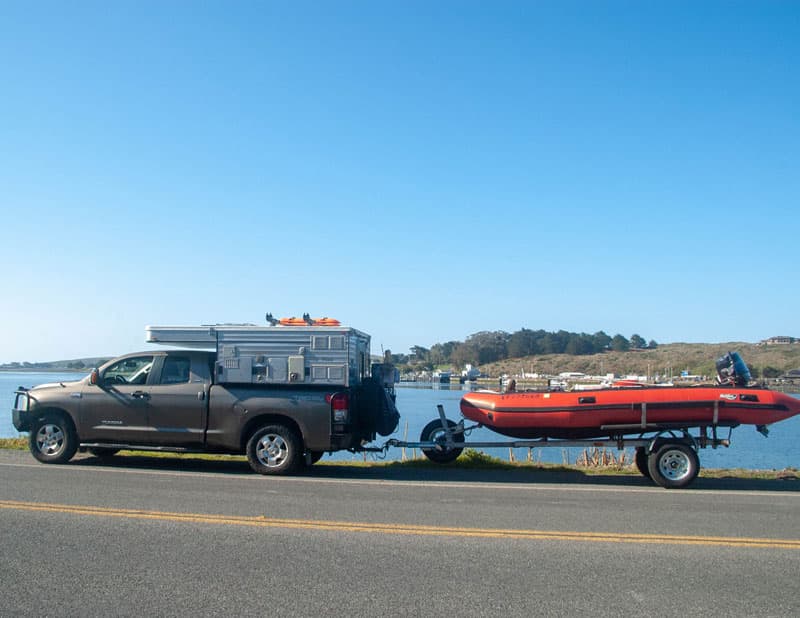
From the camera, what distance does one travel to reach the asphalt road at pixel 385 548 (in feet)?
18.1

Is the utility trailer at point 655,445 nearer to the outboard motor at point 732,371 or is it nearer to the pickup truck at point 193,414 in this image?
the outboard motor at point 732,371

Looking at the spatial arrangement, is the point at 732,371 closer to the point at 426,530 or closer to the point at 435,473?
the point at 435,473

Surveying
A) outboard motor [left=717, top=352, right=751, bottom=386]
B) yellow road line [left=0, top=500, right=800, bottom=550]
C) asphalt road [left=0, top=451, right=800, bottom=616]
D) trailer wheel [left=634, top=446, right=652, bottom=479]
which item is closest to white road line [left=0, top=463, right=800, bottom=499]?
asphalt road [left=0, top=451, right=800, bottom=616]

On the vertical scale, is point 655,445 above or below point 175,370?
below

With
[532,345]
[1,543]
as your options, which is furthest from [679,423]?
[532,345]

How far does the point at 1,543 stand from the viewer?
6.96 meters

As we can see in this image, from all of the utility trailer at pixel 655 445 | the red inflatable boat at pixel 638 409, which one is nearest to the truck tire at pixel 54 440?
the utility trailer at pixel 655 445

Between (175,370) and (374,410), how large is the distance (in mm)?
3279

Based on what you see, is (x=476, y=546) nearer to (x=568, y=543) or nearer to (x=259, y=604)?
(x=568, y=543)

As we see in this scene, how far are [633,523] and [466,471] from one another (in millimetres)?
4709

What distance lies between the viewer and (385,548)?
7.04 metres

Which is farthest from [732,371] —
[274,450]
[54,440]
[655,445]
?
[54,440]

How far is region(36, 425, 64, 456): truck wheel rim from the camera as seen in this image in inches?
488

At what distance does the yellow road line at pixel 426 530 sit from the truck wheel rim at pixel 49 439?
4.02m
